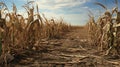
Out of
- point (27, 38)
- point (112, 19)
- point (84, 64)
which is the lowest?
point (84, 64)

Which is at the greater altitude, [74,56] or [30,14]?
[30,14]

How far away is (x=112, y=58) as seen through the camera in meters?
3.60

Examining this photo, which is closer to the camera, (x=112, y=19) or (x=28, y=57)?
(x=28, y=57)

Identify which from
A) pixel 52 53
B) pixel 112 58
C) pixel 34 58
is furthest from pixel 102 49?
pixel 34 58

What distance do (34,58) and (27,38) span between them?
0.60m

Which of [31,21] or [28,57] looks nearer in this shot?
[28,57]

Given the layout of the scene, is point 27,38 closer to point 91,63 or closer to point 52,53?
point 52,53

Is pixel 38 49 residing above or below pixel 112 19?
below

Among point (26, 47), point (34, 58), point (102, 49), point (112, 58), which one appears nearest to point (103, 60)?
point (112, 58)

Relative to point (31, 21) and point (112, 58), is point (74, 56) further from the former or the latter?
point (31, 21)

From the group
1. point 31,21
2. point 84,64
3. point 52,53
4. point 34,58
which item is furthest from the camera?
point 31,21

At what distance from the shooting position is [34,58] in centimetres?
352

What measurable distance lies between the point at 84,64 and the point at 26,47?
3.98 ft

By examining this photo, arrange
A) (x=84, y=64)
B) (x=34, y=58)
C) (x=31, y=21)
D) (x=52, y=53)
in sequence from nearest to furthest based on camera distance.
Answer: (x=84, y=64) < (x=34, y=58) < (x=52, y=53) < (x=31, y=21)
